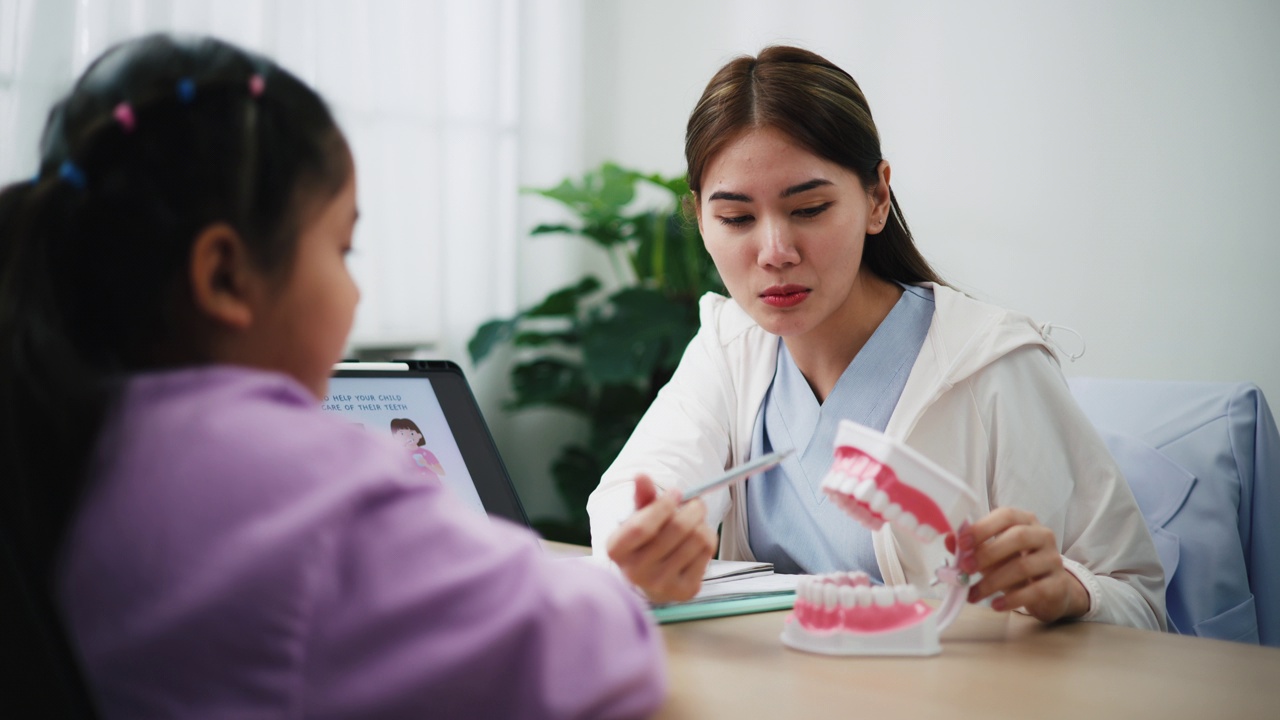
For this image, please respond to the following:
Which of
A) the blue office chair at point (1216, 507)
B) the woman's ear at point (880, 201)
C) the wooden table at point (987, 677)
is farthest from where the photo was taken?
the woman's ear at point (880, 201)

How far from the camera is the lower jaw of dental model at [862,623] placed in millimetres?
804

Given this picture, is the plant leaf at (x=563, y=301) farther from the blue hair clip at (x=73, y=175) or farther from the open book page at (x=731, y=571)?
the blue hair clip at (x=73, y=175)

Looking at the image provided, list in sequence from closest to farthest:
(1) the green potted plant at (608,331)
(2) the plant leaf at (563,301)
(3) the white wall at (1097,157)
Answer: (3) the white wall at (1097,157)
(1) the green potted plant at (608,331)
(2) the plant leaf at (563,301)

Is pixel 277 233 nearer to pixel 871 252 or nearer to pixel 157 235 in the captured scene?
pixel 157 235

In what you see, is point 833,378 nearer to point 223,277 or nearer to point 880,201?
point 880,201

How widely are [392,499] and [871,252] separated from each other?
42.6 inches

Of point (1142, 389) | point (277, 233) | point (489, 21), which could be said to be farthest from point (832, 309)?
point (489, 21)

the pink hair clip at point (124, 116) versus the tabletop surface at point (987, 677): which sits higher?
the pink hair clip at point (124, 116)

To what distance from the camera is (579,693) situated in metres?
0.46

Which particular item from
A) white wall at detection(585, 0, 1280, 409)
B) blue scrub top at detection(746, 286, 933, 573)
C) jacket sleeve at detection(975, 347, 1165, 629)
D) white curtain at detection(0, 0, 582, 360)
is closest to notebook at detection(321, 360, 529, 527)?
blue scrub top at detection(746, 286, 933, 573)

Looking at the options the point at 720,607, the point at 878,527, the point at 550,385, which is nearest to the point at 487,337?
the point at 550,385

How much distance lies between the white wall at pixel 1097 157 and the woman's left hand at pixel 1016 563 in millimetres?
1484

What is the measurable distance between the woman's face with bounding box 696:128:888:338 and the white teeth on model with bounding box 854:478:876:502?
0.50 m

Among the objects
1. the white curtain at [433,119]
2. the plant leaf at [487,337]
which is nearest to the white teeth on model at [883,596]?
the white curtain at [433,119]
